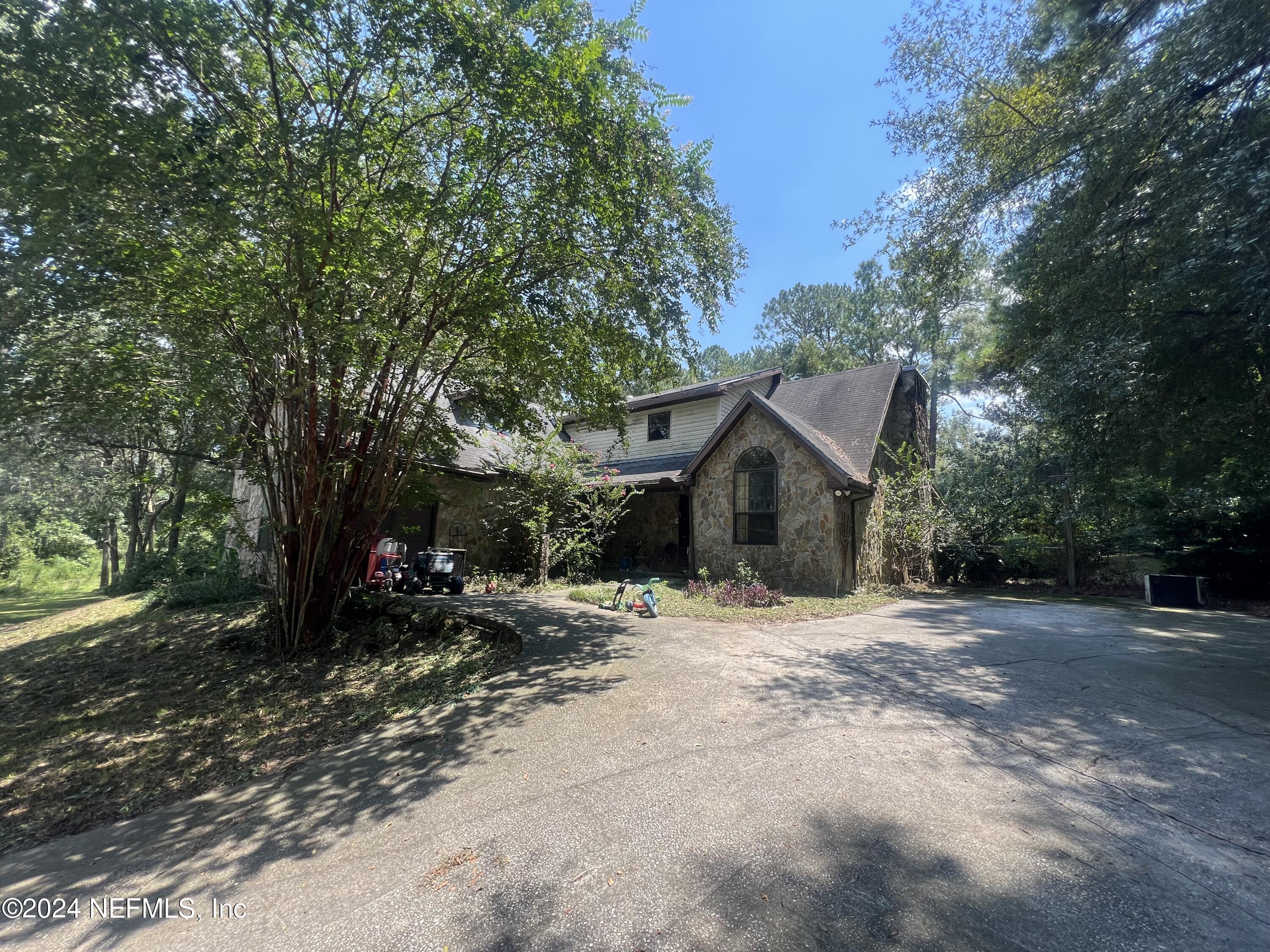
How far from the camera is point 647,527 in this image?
1631 cm

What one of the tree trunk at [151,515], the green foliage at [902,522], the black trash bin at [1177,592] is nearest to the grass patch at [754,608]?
the green foliage at [902,522]

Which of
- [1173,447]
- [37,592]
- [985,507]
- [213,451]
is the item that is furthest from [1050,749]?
[37,592]

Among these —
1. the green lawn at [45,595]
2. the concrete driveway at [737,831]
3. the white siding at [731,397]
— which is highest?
the white siding at [731,397]

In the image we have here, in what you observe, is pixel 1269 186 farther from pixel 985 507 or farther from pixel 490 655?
pixel 985 507

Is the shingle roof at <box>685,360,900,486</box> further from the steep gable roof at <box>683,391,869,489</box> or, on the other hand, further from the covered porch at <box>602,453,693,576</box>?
the covered porch at <box>602,453,693,576</box>

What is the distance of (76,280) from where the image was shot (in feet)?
15.9

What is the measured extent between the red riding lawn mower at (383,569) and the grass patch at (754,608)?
3.48 meters

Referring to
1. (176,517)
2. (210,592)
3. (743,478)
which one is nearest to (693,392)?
(743,478)

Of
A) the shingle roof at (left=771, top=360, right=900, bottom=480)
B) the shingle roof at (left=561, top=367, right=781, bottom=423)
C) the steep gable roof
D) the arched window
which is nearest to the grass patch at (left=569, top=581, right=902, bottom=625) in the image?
the arched window

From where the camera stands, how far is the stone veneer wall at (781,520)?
11.4 metres

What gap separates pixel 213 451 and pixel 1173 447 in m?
13.8

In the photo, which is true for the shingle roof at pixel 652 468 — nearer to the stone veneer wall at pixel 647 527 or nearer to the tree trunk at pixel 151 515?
the stone veneer wall at pixel 647 527

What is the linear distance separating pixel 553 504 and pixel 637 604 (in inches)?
140

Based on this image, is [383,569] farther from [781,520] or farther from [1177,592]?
[1177,592]
